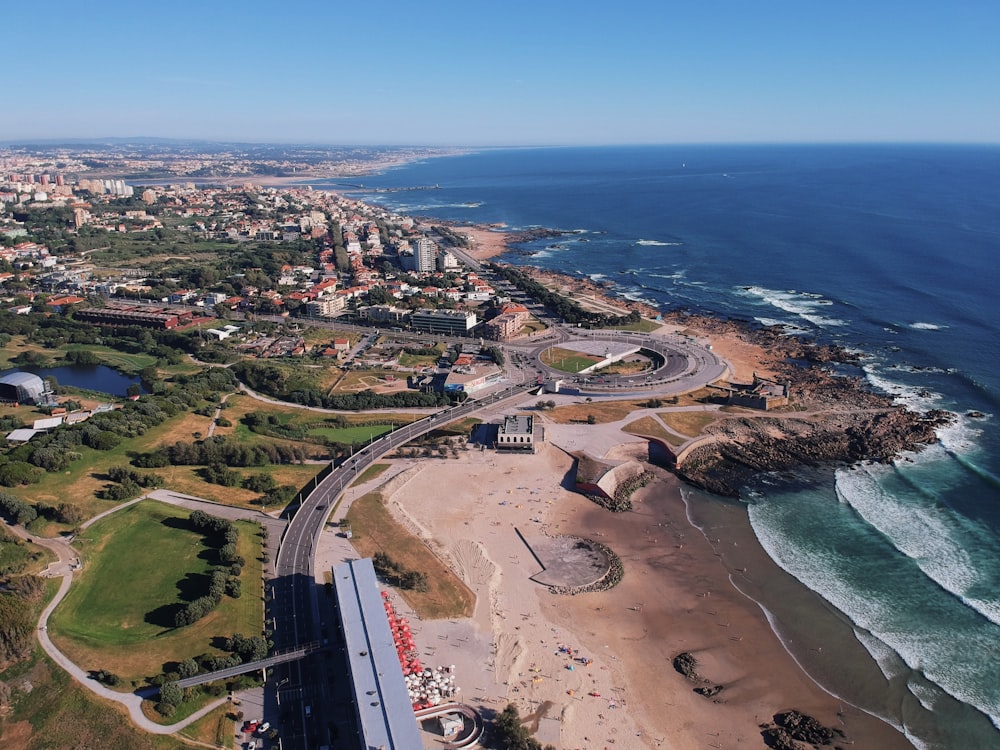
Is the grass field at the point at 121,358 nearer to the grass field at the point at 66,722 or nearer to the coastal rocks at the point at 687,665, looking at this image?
the grass field at the point at 66,722

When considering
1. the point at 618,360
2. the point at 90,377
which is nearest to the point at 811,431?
the point at 618,360

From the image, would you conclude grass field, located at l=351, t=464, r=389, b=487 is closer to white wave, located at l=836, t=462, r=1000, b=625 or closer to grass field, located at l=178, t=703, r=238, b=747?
grass field, located at l=178, t=703, r=238, b=747

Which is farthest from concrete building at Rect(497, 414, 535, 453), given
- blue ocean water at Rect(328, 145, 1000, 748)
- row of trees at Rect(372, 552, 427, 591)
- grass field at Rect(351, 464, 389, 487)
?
blue ocean water at Rect(328, 145, 1000, 748)

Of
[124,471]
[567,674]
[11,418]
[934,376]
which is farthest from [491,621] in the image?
[934,376]

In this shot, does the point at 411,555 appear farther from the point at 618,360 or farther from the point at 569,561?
the point at 618,360

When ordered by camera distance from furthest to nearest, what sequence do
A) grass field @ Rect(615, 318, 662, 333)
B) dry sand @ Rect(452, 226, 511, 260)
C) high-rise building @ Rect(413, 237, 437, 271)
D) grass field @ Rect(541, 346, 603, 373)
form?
dry sand @ Rect(452, 226, 511, 260)
high-rise building @ Rect(413, 237, 437, 271)
grass field @ Rect(615, 318, 662, 333)
grass field @ Rect(541, 346, 603, 373)

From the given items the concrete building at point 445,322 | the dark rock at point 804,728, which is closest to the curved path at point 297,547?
the concrete building at point 445,322
